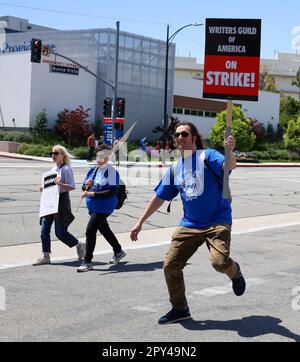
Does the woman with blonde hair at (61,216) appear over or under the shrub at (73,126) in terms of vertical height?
under

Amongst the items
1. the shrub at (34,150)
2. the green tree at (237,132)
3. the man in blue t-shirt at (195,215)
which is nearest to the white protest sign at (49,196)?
the man in blue t-shirt at (195,215)

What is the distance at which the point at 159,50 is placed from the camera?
52.8 meters

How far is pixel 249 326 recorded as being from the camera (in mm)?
5547

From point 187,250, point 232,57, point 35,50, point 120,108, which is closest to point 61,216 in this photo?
point 187,250

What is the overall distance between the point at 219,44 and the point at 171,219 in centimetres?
763

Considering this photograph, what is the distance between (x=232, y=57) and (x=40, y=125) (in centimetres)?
3917

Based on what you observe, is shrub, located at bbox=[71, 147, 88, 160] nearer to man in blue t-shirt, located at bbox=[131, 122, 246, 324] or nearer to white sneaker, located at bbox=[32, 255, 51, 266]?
white sneaker, located at bbox=[32, 255, 51, 266]

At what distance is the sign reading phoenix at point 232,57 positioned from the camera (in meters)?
5.85

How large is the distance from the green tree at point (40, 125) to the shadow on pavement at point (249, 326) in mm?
39498

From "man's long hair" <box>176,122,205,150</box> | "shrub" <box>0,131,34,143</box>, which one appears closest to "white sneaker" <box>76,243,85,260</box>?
"man's long hair" <box>176,122,205,150</box>

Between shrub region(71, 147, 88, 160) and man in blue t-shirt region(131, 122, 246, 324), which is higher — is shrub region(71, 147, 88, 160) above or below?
below

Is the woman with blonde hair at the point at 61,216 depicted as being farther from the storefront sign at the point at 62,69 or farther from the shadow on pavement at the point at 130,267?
the storefront sign at the point at 62,69

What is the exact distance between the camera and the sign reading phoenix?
19.2 ft

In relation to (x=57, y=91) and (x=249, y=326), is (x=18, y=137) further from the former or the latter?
(x=249, y=326)
